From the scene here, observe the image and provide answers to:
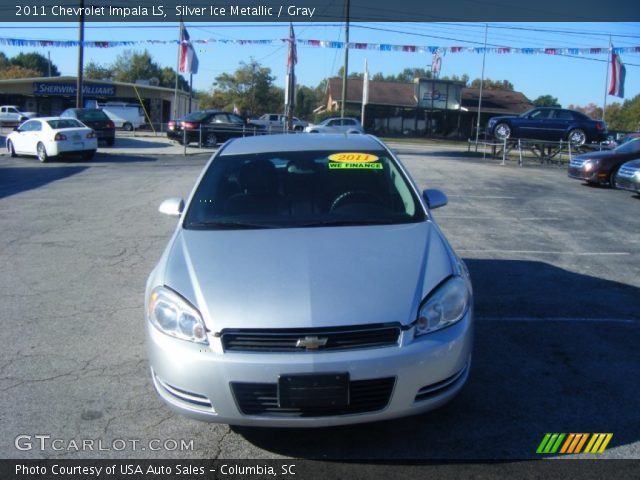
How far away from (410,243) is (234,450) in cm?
160

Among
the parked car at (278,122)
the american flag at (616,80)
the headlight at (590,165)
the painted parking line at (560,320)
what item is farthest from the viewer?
the parked car at (278,122)

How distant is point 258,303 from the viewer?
3.32 meters

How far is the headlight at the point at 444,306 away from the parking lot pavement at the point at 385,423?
2.23 feet

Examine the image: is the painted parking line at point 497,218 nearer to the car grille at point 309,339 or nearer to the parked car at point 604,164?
the parked car at point 604,164

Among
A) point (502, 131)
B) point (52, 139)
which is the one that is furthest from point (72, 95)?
point (502, 131)

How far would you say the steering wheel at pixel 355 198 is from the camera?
15.3 feet

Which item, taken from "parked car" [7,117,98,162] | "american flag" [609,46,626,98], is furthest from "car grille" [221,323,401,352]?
"american flag" [609,46,626,98]

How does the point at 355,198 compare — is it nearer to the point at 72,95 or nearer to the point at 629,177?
the point at 629,177

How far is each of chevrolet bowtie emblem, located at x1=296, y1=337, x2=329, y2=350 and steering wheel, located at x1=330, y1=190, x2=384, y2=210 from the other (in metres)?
1.62

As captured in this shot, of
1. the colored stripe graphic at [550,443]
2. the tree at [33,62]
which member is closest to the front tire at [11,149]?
the colored stripe graphic at [550,443]

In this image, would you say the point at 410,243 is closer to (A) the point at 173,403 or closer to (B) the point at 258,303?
(B) the point at 258,303
